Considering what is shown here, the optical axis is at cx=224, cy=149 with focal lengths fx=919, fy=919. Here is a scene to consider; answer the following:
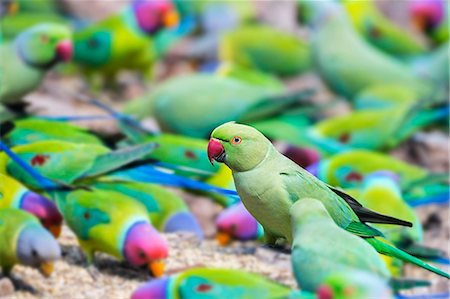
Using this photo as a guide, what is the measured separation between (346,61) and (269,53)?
1.47 ft

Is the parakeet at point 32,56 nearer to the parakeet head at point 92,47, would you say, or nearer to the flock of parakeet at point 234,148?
the flock of parakeet at point 234,148

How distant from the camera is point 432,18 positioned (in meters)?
3.63

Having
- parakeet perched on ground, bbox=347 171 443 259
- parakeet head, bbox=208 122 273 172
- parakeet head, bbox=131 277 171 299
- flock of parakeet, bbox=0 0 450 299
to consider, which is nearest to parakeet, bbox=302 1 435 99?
flock of parakeet, bbox=0 0 450 299

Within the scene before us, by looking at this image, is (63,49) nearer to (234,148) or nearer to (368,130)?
(368,130)

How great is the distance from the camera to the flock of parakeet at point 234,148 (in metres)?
1.24

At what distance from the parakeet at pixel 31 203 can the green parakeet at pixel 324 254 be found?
2.46 ft

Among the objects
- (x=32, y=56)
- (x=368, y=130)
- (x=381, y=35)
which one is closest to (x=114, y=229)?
(x=32, y=56)

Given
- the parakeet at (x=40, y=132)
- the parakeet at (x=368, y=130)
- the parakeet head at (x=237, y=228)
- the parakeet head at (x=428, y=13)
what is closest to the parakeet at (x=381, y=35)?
the parakeet head at (x=428, y=13)

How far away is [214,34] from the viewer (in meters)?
3.92

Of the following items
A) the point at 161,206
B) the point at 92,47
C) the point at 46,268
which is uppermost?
the point at 92,47

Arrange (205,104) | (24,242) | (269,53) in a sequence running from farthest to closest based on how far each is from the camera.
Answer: (269,53) < (205,104) < (24,242)

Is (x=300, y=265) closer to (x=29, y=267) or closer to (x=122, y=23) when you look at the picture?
(x=29, y=267)

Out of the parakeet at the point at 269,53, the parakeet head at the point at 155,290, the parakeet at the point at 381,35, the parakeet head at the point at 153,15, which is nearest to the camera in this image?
the parakeet head at the point at 155,290

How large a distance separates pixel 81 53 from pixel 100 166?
141cm
